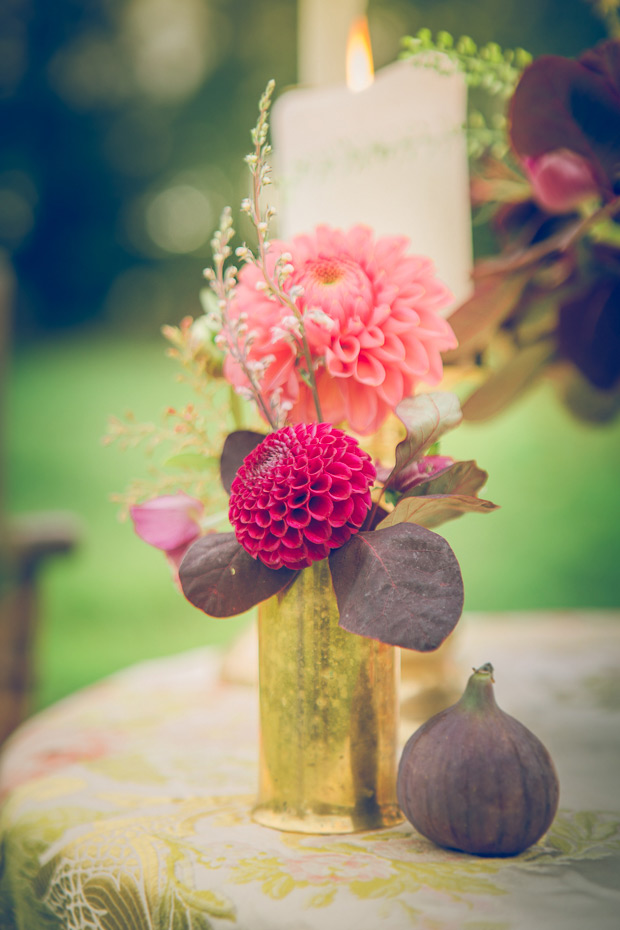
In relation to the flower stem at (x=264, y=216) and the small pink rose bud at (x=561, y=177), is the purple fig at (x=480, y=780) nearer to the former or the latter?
the flower stem at (x=264, y=216)

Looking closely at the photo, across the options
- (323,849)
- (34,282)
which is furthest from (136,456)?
(323,849)

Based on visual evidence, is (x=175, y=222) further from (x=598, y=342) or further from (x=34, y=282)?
(x=598, y=342)

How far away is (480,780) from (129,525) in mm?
2635

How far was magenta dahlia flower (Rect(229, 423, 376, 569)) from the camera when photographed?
0.35 metres

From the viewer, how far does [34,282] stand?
375 cm

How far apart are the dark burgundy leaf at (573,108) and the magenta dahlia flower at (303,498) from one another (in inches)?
12.0

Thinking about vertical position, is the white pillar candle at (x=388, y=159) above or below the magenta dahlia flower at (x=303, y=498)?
above

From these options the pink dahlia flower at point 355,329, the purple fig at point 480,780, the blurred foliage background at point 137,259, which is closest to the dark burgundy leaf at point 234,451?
the pink dahlia flower at point 355,329

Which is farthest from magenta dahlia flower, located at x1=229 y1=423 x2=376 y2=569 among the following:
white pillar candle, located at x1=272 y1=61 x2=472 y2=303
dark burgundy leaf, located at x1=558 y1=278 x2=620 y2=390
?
dark burgundy leaf, located at x1=558 y1=278 x2=620 y2=390

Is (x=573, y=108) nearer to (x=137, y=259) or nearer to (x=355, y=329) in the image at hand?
(x=355, y=329)

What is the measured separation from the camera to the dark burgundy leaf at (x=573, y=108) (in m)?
0.51

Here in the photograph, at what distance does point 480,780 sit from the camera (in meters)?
0.34

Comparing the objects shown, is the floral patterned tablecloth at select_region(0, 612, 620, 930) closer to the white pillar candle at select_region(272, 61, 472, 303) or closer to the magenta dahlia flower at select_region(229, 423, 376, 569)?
the magenta dahlia flower at select_region(229, 423, 376, 569)

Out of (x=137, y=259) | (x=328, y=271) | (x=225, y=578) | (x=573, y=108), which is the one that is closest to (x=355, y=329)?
(x=328, y=271)
